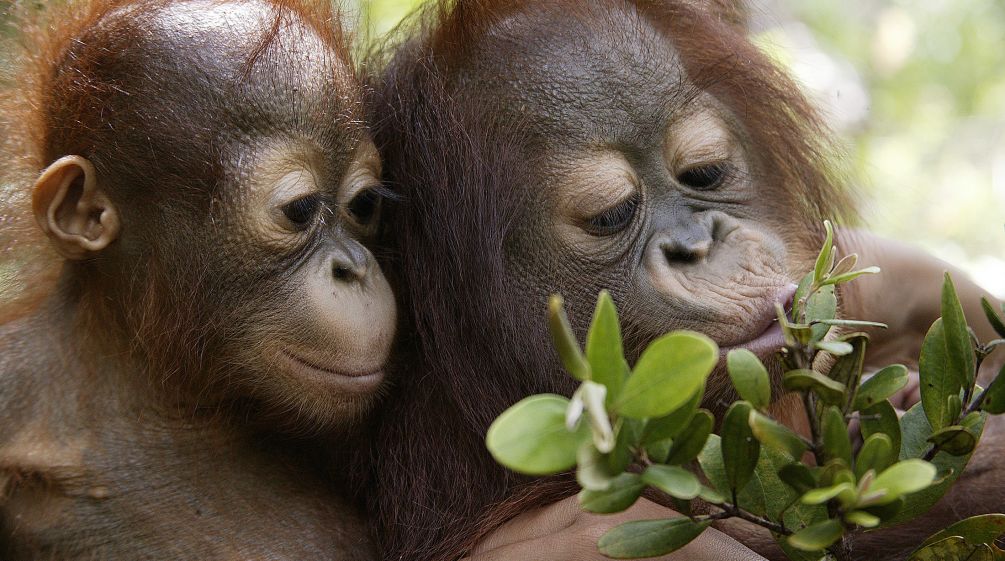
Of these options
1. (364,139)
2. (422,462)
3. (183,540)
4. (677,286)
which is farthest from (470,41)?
(183,540)

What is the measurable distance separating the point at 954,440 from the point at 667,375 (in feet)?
1.89

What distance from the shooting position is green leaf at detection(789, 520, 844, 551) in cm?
129

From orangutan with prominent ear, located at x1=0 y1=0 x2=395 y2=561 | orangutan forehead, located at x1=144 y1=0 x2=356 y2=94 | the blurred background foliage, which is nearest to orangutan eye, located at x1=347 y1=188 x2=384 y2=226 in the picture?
orangutan with prominent ear, located at x1=0 y1=0 x2=395 y2=561

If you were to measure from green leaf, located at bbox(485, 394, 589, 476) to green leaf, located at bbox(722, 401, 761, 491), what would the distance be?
275 mm

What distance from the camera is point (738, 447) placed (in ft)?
4.50

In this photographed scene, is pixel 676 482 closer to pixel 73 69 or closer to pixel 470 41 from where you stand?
pixel 470 41

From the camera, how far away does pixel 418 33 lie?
2.47 metres

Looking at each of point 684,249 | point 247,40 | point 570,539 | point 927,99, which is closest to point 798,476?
point 570,539

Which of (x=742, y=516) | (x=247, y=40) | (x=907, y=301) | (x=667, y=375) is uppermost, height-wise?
(x=247, y=40)

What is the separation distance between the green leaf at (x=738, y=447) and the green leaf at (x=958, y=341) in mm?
344

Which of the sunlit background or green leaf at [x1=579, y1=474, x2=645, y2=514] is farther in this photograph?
the sunlit background

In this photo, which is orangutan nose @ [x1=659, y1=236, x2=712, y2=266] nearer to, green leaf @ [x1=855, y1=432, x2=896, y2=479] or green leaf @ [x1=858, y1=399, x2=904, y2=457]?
green leaf @ [x1=858, y1=399, x2=904, y2=457]

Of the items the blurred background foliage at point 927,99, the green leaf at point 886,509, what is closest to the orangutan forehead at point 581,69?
the green leaf at point 886,509

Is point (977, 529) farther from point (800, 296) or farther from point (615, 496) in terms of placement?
point (615, 496)
